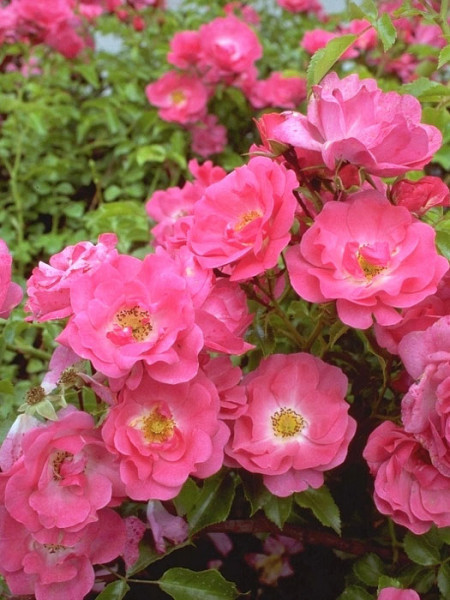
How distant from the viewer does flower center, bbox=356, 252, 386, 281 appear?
748 millimetres

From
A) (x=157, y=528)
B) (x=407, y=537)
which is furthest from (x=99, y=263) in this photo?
(x=407, y=537)

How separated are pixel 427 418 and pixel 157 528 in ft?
1.05

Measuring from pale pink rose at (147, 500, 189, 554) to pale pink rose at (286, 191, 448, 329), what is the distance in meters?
0.31

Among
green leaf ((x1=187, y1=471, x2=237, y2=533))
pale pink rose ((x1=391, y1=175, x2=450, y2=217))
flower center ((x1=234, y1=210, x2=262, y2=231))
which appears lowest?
green leaf ((x1=187, y1=471, x2=237, y2=533))

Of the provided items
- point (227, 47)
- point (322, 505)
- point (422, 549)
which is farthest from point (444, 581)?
point (227, 47)

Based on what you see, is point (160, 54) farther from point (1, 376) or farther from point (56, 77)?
point (1, 376)

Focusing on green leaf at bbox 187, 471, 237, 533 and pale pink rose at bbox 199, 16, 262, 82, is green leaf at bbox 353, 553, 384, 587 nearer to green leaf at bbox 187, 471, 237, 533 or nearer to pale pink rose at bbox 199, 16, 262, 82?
green leaf at bbox 187, 471, 237, 533

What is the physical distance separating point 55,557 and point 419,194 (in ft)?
1.62

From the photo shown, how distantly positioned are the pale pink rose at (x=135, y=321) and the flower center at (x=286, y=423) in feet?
0.55

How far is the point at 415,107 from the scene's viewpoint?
2.55 ft

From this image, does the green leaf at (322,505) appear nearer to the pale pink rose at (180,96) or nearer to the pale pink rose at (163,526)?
the pale pink rose at (163,526)

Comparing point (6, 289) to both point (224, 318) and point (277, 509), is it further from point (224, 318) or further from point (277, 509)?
point (277, 509)

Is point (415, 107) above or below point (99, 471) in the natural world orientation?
above

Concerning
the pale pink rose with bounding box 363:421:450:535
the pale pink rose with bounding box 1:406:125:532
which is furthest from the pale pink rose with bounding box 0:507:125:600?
the pale pink rose with bounding box 363:421:450:535
